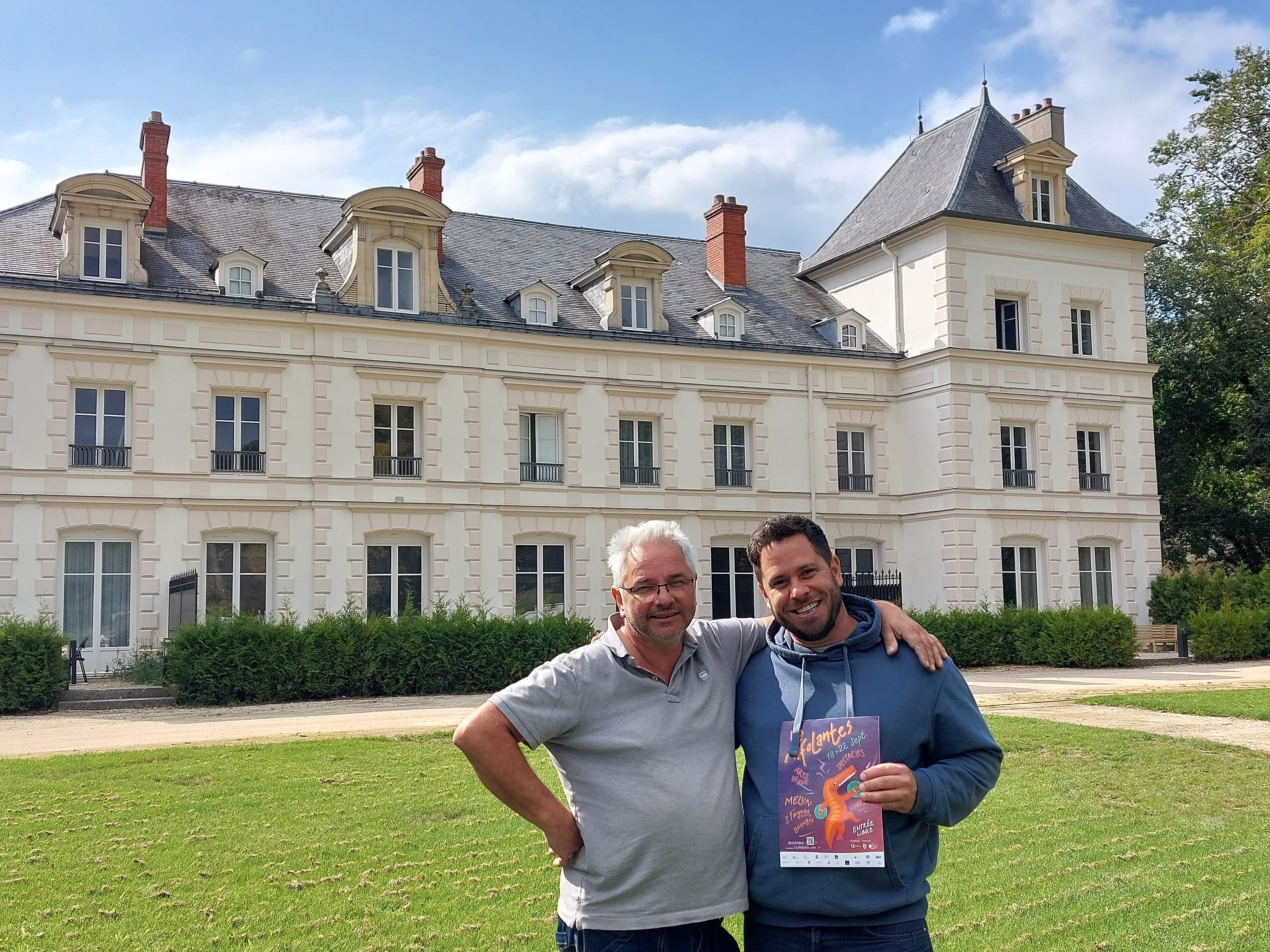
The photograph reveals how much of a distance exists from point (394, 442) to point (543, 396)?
10.8ft

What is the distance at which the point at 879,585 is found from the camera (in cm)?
2683

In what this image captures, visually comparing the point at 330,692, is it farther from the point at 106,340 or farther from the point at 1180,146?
the point at 1180,146

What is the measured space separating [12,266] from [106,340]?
225cm

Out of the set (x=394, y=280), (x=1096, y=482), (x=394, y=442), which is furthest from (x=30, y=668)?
(x=1096, y=482)

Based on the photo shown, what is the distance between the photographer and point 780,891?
329 cm

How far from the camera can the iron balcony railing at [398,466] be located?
78.5 ft

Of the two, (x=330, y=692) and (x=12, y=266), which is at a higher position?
(x=12, y=266)

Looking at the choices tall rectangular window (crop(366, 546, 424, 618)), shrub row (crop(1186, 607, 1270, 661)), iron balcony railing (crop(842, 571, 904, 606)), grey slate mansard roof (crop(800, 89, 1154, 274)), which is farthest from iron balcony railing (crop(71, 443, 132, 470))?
shrub row (crop(1186, 607, 1270, 661))

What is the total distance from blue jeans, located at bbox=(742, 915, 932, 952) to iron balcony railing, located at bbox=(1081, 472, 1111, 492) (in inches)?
1061

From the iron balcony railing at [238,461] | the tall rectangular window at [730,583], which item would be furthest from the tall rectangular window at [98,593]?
the tall rectangular window at [730,583]

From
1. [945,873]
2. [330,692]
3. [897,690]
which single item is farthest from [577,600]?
[897,690]

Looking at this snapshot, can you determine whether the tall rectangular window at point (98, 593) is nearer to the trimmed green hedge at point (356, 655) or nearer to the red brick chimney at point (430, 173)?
the trimmed green hedge at point (356, 655)

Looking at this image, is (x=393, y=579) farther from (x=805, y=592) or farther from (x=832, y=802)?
(x=832, y=802)

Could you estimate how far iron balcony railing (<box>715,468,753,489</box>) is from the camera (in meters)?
27.1
